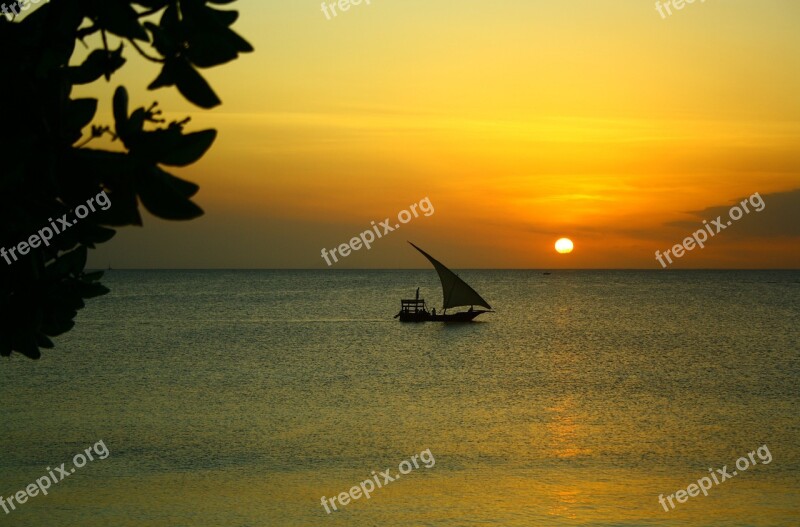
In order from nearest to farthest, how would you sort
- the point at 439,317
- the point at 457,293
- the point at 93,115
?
the point at 93,115
the point at 457,293
the point at 439,317

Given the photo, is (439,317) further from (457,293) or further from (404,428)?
(404,428)

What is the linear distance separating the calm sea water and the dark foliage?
15119 mm

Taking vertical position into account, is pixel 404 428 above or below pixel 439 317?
below

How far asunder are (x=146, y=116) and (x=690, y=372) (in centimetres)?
4376

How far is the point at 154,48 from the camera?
1.92 m

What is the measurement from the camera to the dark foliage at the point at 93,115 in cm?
181

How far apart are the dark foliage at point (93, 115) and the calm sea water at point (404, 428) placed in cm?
1512

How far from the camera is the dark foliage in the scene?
5.93 ft

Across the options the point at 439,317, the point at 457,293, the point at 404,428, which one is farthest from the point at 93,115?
the point at 439,317

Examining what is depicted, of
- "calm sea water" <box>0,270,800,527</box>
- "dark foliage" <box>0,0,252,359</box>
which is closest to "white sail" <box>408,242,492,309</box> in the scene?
"calm sea water" <box>0,270,800,527</box>

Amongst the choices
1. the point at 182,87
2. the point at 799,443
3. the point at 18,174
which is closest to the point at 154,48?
the point at 182,87

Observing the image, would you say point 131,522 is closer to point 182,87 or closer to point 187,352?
point 182,87

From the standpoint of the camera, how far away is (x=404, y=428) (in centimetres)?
2634

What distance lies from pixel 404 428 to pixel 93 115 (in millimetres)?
24829
